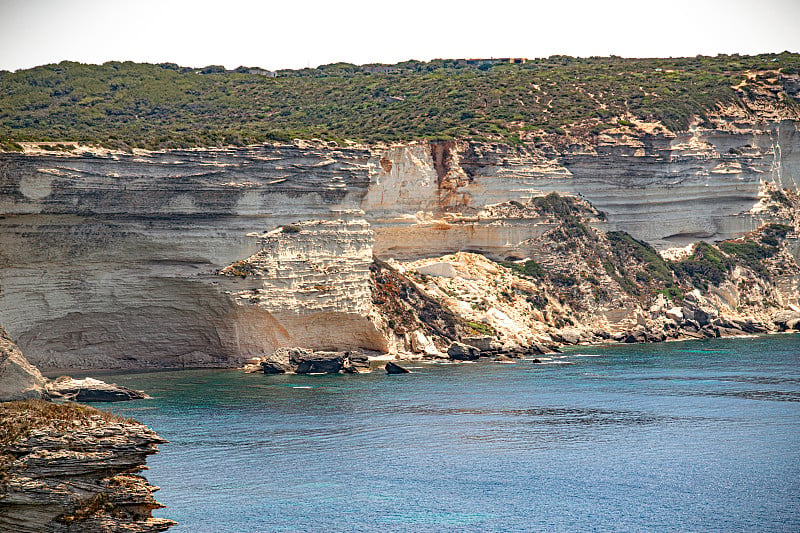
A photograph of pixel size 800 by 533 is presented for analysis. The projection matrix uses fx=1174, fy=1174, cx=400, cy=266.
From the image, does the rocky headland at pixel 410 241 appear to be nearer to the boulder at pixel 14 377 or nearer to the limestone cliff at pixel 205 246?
the limestone cliff at pixel 205 246

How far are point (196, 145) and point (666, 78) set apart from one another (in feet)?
169

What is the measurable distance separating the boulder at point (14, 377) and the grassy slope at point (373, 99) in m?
25.7

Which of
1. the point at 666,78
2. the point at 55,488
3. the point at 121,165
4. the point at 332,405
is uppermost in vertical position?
the point at 666,78

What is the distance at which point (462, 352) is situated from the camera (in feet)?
219

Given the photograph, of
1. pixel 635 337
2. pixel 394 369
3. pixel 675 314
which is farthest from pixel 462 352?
pixel 675 314

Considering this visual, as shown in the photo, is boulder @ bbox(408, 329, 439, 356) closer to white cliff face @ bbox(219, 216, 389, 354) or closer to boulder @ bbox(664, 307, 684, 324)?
white cliff face @ bbox(219, 216, 389, 354)

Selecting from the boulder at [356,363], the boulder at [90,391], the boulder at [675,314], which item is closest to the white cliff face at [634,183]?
the boulder at [675,314]

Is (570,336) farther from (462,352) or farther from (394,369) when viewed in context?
(394,369)

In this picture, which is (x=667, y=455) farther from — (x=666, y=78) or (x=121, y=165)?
(x=666, y=78)

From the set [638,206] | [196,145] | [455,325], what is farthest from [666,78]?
[196,145]

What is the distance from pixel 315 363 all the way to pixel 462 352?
31.1ft

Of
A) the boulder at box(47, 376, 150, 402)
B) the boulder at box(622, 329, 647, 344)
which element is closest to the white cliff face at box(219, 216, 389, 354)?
the boulder at box(47, 376, 150, 402)

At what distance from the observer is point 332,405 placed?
5084 cm

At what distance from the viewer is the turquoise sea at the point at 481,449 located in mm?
32938
